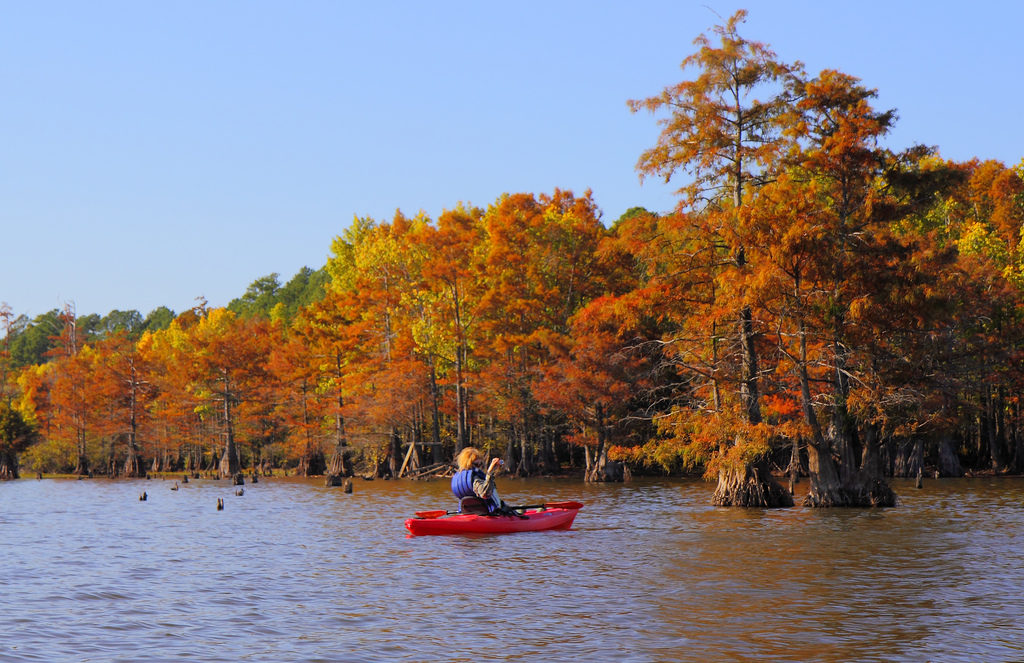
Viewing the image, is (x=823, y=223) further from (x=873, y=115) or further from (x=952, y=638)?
(x=952, y=638)

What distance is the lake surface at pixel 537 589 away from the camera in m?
11.2

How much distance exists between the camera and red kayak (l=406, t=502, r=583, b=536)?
22812 millimetres

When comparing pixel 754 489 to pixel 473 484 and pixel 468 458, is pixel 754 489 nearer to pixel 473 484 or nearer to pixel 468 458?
pixel 473 484

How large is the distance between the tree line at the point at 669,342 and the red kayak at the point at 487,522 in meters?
6.17

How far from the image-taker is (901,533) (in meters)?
22.1

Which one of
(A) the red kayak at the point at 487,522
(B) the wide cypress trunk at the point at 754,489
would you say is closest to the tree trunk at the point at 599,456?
(B) the wide cypress trunk at the point at 754,489

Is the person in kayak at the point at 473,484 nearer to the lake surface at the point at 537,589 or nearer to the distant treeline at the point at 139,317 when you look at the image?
the lake surface at the point at 537,589

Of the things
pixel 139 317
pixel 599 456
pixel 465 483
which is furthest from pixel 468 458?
pixel 139 317

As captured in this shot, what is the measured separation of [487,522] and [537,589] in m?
7.98

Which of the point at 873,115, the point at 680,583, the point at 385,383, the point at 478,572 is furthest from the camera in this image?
the point at 385,383

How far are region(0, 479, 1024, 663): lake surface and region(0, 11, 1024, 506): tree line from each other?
3933 mm

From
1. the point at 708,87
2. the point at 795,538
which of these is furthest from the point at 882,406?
the point at 708,87

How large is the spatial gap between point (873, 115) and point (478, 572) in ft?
62.8

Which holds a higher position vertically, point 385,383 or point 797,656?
point 385,383
